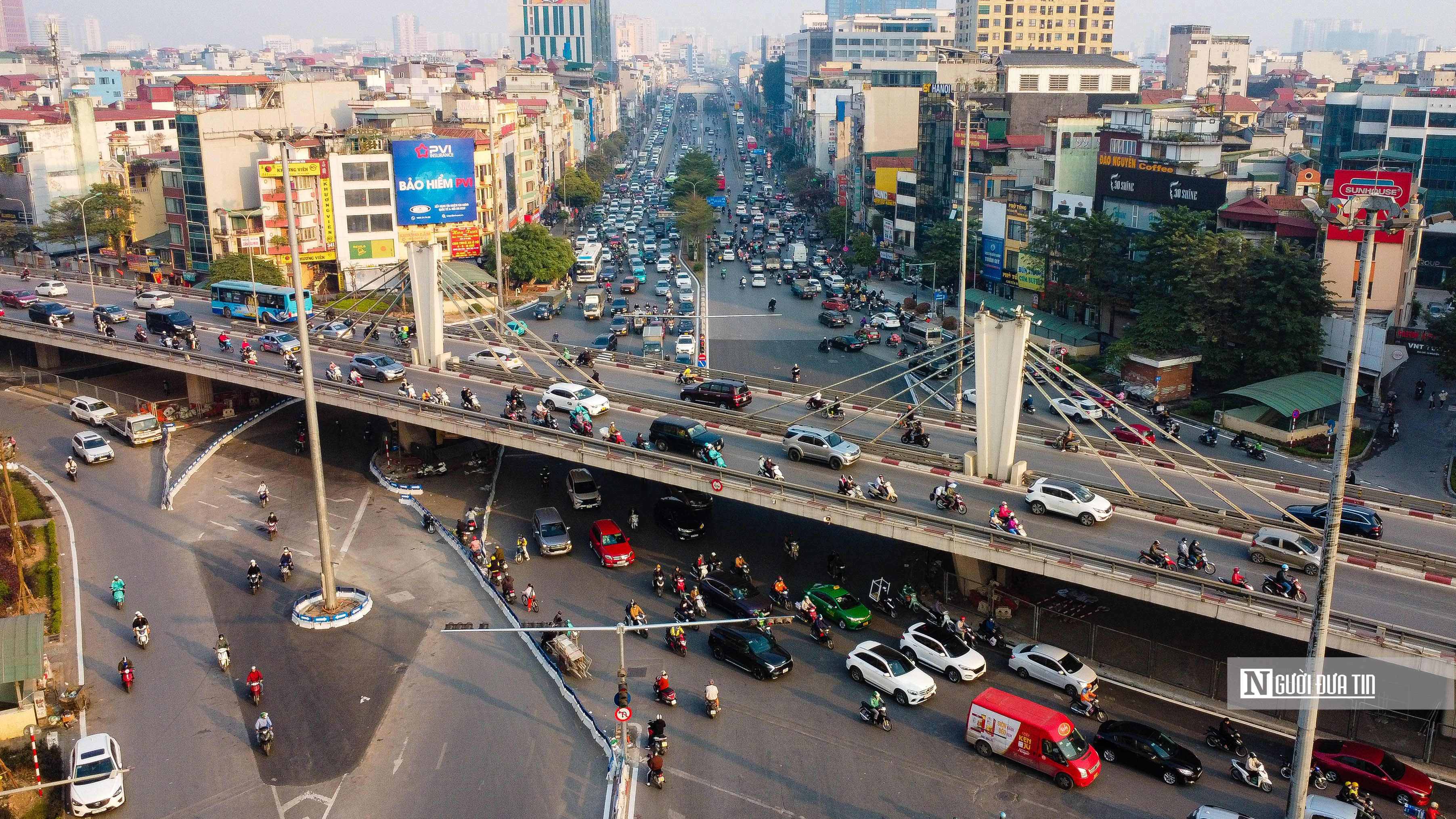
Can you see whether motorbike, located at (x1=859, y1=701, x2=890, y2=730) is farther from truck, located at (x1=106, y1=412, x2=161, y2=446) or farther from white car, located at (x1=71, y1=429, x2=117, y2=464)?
truck, located at (x1=106, y1=412, x2=161, y2=446)

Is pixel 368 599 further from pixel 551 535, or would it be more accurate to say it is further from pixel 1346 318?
pixel 1346 318

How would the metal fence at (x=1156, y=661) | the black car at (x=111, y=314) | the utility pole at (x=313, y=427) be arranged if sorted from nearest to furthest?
1. the metal fence at (x=1156, y=661)
2. the utility pole at (x=313, y=427)
3. the black car at (x=111, y=314)

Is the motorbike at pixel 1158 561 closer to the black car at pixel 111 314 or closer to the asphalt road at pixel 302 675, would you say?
the asphalt road at pixel 302 675

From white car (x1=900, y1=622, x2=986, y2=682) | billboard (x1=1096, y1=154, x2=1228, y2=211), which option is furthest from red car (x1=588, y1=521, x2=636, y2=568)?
billboard (x1=1096, y1=154, x2=1228, y2=211)

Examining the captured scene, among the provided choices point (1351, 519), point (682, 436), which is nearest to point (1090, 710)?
point (1351, 519)

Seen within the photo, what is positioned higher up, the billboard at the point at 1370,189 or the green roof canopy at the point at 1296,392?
the billboard at the point at 1370,189

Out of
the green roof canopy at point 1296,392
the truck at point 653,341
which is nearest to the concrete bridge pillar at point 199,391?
the truck at point 653,341
